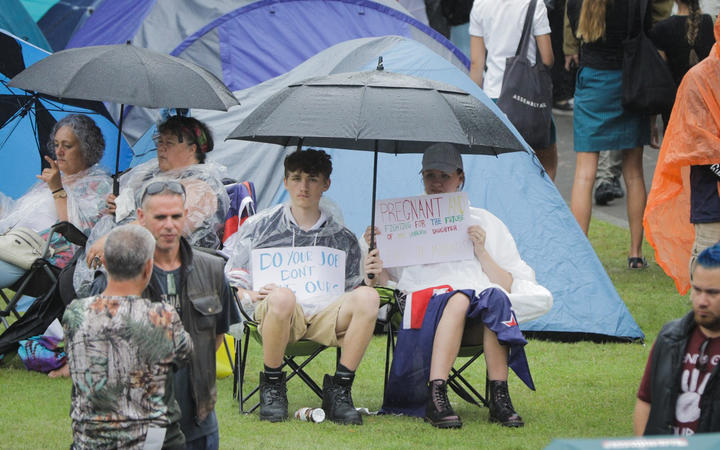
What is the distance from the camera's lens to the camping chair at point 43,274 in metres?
5.46

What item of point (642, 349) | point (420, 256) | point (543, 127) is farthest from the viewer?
point (543, 127)

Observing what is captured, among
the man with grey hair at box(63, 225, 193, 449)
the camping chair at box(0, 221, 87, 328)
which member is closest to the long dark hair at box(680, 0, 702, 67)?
the camping chair at box(0, 221, 87, 328)

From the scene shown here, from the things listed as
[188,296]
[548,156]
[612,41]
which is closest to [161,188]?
[188,296]

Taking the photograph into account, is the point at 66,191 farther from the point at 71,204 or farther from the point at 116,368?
the point at 116,368

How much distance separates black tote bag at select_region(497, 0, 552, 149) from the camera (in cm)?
693

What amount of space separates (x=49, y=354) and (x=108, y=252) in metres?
2.65

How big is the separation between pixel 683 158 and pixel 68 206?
3062 mm

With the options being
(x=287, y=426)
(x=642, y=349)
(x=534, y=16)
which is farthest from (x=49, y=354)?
(x=534, y=16)

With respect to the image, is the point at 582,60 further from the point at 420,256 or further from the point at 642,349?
the point at 420,256

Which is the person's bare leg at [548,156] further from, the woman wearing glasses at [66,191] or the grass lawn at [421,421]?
the woman wearing glasses at [66,191]

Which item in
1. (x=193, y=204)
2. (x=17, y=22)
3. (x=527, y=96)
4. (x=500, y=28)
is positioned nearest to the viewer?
(x=193, y=204)

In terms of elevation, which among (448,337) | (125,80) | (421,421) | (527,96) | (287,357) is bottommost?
(421,421)

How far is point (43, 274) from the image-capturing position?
5.72m

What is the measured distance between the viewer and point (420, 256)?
4.98m
